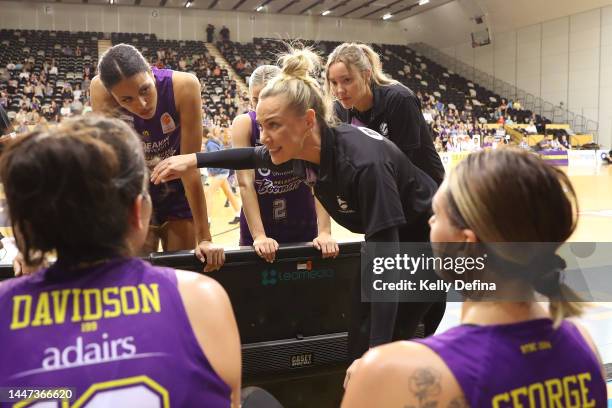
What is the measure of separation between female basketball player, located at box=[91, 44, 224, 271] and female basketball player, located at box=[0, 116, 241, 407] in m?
1.15

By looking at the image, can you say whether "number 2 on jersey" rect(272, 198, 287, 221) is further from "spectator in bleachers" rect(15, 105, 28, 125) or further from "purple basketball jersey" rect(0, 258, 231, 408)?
"spectator in bleachers" rect(15, 105, 28, 125)

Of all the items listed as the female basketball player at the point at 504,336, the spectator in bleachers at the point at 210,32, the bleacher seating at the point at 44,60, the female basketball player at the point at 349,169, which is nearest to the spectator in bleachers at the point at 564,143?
the spectator in bleachers at the point at 210,32

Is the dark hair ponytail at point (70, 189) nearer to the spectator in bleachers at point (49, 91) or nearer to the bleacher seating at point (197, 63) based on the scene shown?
the bleacher seating at point (197, 63)

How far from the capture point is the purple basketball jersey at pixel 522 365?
2.89 feet

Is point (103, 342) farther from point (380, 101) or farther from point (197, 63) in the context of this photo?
point (197, 63)

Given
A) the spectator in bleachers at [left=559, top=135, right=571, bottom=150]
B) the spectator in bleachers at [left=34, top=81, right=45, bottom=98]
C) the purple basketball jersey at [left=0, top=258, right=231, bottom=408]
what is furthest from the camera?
the spectator in bleachers at [left=559, top=135, right=571, bottom=150]

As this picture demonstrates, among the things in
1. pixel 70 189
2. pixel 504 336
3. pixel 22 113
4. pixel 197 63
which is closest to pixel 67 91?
pixel 22 113

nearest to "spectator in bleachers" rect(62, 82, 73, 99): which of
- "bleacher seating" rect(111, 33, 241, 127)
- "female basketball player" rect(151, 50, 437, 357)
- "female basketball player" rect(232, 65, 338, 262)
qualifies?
"bleacher seating" rect(111, 33, 241, 127)

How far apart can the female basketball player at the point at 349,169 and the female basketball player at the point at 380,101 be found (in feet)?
1.72

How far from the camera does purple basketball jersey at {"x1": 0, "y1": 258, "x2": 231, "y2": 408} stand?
873 mm

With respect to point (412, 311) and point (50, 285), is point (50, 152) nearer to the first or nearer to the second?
point (50, 285)

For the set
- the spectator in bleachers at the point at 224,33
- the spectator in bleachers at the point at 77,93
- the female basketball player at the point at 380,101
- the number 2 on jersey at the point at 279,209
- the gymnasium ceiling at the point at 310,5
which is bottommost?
the number 2 on jersey at the point at 279,209

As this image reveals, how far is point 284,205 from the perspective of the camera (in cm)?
272

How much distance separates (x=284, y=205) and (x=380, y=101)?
68 centimetres
